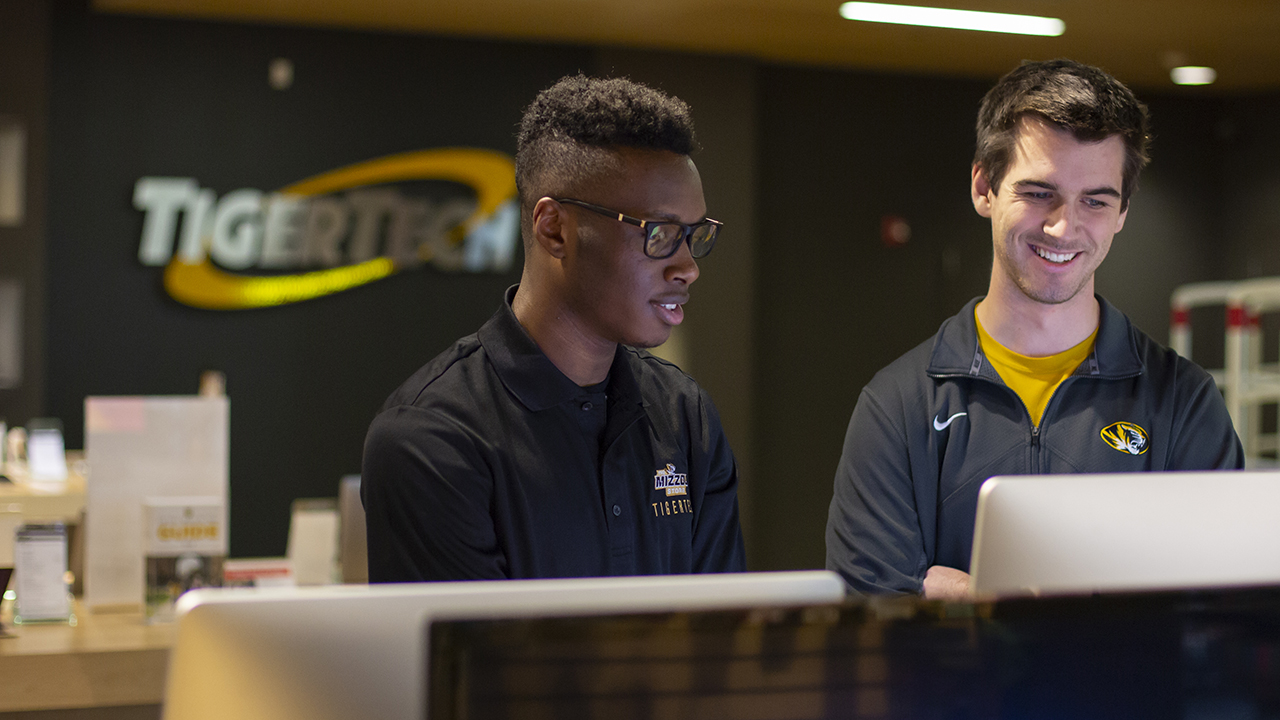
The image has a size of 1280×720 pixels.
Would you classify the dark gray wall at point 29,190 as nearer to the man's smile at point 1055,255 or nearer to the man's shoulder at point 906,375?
the man's shoulder at point 906,375

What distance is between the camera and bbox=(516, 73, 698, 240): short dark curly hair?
1705 millimetres

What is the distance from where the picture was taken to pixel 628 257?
65.2 inches

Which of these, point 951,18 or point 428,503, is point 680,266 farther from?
point 951,18

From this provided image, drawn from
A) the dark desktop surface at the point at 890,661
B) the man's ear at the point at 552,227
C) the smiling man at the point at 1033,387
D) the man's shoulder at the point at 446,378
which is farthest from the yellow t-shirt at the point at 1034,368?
the dark desktop surface at the point at 890,661

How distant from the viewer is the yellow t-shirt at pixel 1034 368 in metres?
1.82

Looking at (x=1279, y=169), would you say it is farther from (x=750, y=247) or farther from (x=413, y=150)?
(x=413, y=150)

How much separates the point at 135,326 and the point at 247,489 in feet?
3.09

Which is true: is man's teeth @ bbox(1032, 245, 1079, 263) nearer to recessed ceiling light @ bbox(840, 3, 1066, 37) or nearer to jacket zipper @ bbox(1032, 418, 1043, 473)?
jacket zipper @ bbox(1032, 418, 1043, 473)

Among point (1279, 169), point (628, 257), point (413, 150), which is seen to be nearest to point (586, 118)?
point (628, 257)

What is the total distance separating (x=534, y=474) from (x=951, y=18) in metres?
4.77

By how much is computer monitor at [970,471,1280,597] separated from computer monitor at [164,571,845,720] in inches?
13.4

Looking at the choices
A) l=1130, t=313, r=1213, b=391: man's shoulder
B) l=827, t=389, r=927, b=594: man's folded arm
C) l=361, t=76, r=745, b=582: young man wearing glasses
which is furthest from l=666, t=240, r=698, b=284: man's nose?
l=1130, t=313, r=1213, b=391: man's shoulder

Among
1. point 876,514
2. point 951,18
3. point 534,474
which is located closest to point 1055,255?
point 876,514

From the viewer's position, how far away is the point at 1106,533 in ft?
3.50
